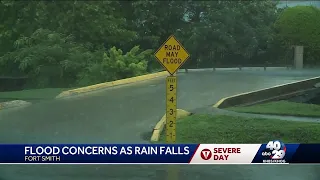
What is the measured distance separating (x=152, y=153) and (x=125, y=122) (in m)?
3.17

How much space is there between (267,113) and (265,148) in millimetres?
3700

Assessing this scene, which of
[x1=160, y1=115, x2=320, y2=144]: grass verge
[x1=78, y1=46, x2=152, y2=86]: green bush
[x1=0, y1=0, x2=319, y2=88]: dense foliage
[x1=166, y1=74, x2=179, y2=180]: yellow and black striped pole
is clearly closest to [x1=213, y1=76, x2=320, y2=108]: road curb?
[x1=160, y1=115, x2=320, y2=144]: grass verge

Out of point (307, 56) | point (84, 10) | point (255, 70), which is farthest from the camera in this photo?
point (84, 10)

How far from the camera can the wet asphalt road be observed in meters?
5.64

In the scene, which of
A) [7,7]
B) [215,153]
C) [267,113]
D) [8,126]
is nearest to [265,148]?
[215,153]

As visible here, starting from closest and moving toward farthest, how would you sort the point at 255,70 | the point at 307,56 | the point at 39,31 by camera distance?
the point at 307,56 → the point at 255,70 → the point at 39,31

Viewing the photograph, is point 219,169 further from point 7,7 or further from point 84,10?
point 7,7

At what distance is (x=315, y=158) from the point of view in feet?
16.5

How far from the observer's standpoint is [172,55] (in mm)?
5355

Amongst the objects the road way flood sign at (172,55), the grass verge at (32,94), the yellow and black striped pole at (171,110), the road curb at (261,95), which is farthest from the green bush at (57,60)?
the road curb at (261,95)

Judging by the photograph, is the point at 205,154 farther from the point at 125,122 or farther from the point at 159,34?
the point at 125,122

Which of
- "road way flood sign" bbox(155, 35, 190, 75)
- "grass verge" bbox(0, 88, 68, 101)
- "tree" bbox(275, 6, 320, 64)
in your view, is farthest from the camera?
"grass verge" bbox(0, 88, 68, 101)

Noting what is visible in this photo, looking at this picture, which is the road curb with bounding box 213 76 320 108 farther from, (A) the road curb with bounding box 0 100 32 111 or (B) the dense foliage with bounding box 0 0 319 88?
(A) the road curb with bounding box 0 100 32 111

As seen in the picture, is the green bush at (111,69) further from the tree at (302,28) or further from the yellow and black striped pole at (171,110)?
the tree at (302,28)
